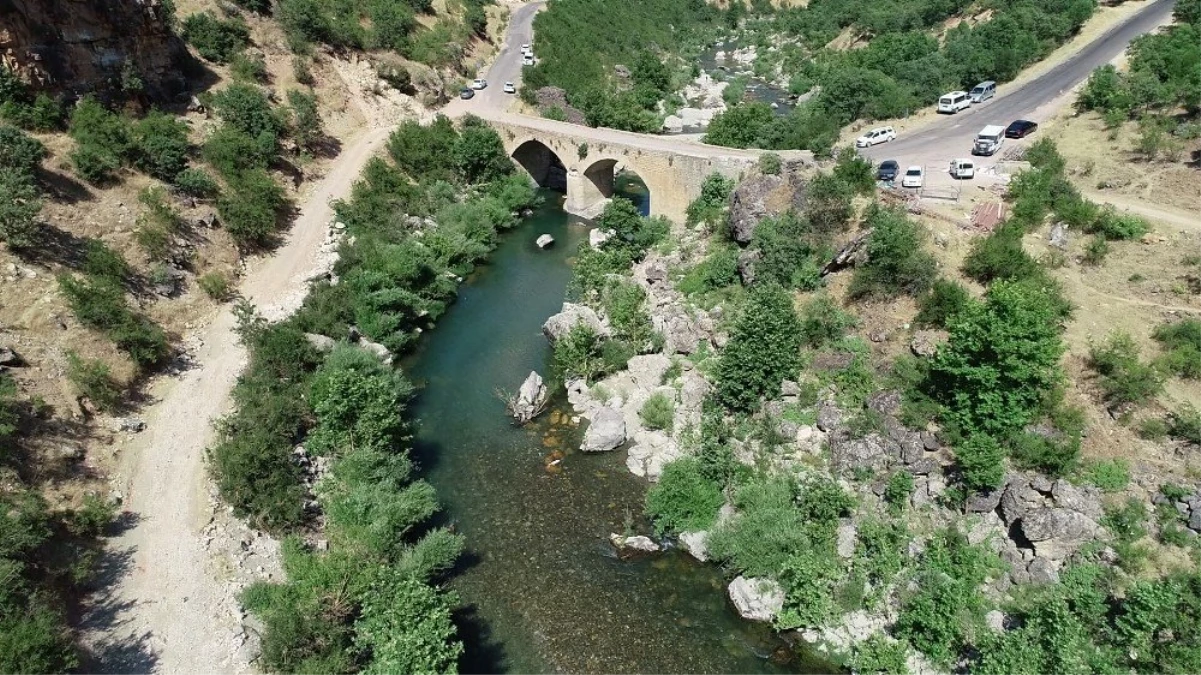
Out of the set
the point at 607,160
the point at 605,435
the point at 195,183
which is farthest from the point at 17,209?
the point at 607,160

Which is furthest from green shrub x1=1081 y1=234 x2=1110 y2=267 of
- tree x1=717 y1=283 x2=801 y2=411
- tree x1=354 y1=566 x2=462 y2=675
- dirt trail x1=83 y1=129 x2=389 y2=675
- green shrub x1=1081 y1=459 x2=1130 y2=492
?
dirt trail x1=83 y1=129 x2=389 y2=675

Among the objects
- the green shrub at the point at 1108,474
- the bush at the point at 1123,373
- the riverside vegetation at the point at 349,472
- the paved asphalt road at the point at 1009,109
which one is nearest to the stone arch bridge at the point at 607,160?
the paved asphalt road at the point at 1009,109

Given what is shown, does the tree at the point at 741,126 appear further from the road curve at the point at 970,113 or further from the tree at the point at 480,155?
the tree at the point at 480,155

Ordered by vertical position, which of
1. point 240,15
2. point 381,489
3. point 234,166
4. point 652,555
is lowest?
point 652,555

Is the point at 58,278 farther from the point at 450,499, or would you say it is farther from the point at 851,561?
the point at 851,561

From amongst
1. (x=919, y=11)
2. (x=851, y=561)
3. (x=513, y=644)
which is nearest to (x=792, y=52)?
(x=919, y=11)

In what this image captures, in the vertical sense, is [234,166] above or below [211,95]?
below

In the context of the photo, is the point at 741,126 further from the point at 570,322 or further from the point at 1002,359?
the point at 1002,359
